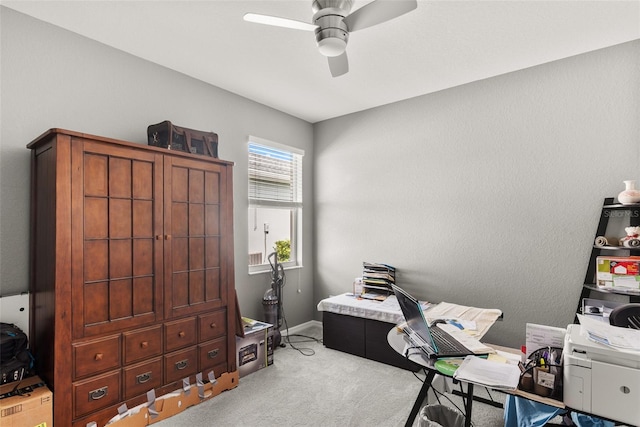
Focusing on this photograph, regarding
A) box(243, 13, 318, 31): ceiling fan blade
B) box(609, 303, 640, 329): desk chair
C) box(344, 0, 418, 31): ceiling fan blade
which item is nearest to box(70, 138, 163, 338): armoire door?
box(243, 13, 318, 31): ceiling fan blade

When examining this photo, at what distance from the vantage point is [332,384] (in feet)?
9.31

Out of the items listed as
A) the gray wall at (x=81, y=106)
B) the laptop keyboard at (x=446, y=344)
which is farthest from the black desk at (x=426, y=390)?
the gray wall at (x=81, y=106)

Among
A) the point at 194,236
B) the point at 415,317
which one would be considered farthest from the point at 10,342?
the point at 415,317

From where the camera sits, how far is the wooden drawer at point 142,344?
2.23 m

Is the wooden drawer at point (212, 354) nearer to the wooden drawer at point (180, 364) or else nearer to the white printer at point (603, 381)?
the wooden drawer at point (180, 364)

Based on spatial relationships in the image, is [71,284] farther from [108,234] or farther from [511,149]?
[511,149]

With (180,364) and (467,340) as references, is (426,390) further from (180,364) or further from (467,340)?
(180,364)

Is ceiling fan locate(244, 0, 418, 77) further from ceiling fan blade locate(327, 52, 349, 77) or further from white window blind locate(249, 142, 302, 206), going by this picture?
white window blind locate(249, 142, 302, 206)

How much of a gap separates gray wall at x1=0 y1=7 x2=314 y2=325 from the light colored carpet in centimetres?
98

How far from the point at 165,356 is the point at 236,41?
2418mm

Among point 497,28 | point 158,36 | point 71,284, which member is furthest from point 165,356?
point 497,28

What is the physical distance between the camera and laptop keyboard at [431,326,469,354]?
1683mm

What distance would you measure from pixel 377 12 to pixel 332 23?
251 mm

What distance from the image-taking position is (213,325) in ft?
9.02
